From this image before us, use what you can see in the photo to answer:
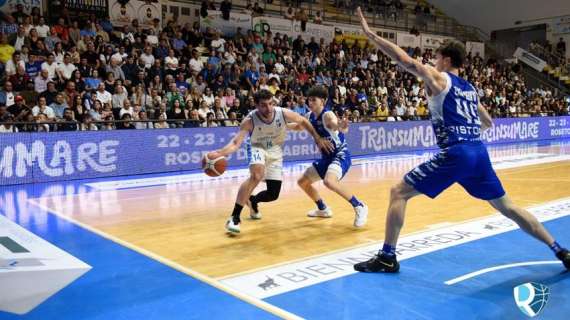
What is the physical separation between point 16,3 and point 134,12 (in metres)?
3.57

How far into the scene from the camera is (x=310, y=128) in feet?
19.9

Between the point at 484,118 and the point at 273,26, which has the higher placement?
the point at 273,26

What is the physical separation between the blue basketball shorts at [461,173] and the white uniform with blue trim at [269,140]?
2.36m

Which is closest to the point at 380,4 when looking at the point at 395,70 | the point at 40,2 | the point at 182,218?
the point at 395,70

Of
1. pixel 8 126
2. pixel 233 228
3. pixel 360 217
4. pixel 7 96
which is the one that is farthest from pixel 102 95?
pixel 360 217

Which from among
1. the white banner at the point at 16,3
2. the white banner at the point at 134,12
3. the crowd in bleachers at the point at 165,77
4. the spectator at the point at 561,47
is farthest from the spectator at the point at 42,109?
the spectator at the point at 561,47

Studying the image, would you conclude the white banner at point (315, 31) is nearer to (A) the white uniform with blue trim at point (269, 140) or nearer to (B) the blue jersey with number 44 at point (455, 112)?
(A) the white uniform with blue trim at point (269, 140)

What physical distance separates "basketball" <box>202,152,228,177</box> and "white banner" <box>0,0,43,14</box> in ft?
39.7

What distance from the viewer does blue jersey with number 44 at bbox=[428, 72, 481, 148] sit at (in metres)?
4.01

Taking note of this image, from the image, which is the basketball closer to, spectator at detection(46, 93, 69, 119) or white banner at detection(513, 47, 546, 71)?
spectator at detection(46, 93, 69, 119)

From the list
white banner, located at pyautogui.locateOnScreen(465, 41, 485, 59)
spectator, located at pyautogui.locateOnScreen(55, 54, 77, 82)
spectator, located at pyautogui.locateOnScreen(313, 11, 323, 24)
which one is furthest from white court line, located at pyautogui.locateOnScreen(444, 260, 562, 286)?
white banner, located at pyautogui.locateOnScreen(465, 41, 485, 59)

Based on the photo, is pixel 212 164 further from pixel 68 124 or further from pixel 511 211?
pixel 68 124

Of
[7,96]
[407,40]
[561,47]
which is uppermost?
[561,47]

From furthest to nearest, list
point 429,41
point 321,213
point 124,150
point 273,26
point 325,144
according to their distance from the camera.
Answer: point 429,41, point 273,26, point 124,150, point 321,213, point 325,144
